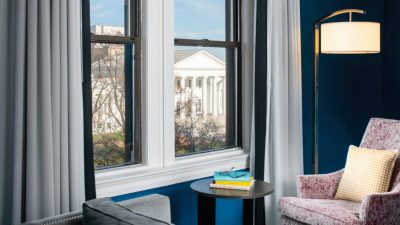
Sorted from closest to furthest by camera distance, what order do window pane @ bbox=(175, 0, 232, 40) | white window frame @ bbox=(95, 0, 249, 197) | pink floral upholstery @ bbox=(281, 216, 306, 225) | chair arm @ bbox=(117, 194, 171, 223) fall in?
chair arm @ bbox=(117, 194, 171, 223)
white window frame @ bbox=(95, 0, 249, 197)
pink floral upholstery @ bbox=(281, 216, 306, 225)
window pane @ bbox=(175, 0, 232, 40)

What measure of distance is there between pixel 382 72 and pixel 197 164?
2735 millimetres

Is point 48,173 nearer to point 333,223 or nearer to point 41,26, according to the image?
point 41,26

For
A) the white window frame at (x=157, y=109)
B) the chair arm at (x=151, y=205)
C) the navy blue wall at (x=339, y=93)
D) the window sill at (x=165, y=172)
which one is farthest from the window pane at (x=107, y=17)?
the navy blue wall at (x=339, y=93)

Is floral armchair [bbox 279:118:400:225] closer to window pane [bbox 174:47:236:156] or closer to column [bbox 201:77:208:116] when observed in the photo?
window pane [bbox 174:47:236:156]

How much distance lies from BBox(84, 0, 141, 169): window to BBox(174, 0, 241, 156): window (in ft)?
1.24

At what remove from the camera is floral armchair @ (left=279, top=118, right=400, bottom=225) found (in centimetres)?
317

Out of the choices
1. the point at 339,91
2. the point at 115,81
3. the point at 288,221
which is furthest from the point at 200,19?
the point at 339,91

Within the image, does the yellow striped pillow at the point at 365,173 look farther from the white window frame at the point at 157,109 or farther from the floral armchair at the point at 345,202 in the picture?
the white window frame at the point at 157,109

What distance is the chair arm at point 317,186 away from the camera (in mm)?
3705

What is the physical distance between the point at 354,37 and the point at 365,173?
0.93 metres

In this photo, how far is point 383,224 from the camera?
322 centimetres

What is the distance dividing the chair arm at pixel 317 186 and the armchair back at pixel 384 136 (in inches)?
15.4

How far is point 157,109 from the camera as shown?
11.1 feet

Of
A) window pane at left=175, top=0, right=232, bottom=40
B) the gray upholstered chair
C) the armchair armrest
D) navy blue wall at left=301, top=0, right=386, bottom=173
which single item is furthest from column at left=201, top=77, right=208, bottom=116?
the gray upholstered chair
